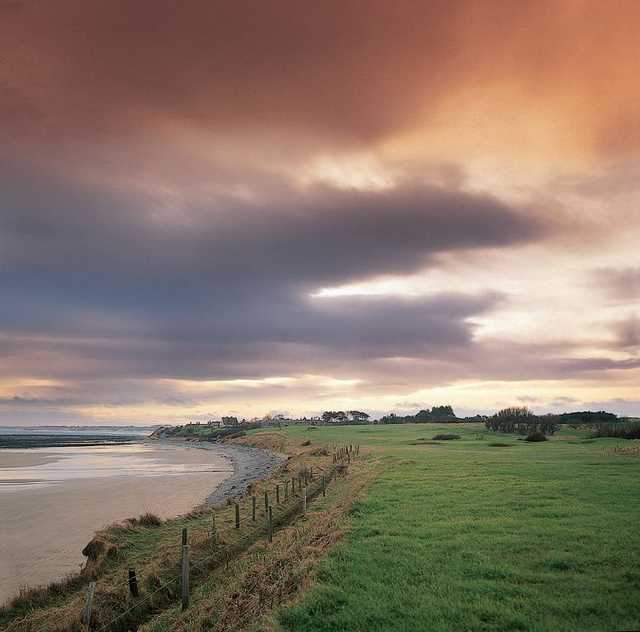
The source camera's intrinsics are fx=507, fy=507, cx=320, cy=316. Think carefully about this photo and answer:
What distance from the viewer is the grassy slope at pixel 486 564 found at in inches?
504

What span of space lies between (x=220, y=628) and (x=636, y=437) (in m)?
89.9

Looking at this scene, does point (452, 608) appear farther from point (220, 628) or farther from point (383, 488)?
point (383, 488)

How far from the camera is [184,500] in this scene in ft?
165

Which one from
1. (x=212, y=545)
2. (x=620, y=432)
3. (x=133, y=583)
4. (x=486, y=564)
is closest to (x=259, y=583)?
(x=133, y=583)

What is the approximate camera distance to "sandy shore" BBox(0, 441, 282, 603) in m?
28.4

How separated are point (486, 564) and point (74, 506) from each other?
42.4 meters

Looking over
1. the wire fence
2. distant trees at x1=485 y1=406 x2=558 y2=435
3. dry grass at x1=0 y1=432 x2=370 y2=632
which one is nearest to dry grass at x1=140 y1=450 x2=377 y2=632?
dry grass at x1=0 y1=432 x2=370 y2=632

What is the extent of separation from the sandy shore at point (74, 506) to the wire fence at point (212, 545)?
20.4 ft

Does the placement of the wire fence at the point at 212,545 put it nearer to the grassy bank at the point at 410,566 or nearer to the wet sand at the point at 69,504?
the grassy bank at the point at 410,566

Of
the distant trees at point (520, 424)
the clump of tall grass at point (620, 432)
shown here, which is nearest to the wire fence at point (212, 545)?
the clump of tall grass at point (620, 432)

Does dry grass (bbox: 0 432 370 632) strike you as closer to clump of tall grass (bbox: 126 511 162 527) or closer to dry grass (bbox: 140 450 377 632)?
clump of tall grass (bbox: 126 511 162 527)

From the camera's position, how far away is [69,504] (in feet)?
158

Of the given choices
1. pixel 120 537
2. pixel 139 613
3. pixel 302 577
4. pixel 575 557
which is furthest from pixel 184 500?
pixel 575 557

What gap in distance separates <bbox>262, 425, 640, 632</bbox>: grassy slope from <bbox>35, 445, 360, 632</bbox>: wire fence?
22.6 feet
